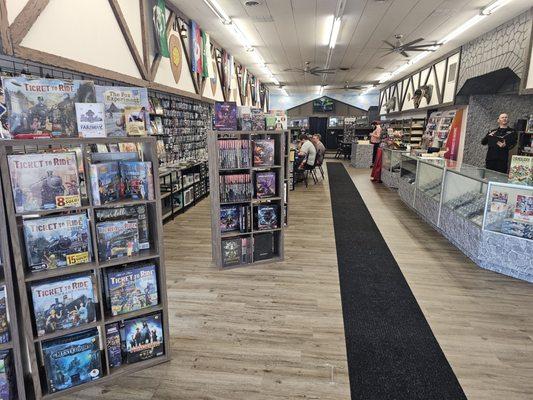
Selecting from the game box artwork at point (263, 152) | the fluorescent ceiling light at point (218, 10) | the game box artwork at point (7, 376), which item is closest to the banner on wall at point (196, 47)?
the fluorescent ceiling light at point (218, 10)

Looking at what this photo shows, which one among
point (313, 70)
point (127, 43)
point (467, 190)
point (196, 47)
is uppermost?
point (313, 70)

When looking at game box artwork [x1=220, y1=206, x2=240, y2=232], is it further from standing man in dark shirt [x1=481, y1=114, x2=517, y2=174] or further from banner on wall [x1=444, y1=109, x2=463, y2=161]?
banner on wall [x1=444, y1=109, x2=463, y2=161]

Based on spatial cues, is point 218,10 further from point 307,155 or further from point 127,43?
point 307,155

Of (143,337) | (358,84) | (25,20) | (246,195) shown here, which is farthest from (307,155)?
(358,84)

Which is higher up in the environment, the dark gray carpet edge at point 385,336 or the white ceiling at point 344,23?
the white ceiling at point 344,23

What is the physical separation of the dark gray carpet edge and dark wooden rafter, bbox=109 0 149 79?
407 centimetres

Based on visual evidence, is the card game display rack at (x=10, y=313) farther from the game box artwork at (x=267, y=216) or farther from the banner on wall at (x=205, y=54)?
the banner on wall at (x=205, y=54)

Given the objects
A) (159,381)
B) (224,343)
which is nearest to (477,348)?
(224,343)

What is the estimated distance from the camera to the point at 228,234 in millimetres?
3893

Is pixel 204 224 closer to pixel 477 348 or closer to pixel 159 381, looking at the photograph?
pixel 159 381

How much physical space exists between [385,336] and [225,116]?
266 cm

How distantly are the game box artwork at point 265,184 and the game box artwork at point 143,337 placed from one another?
6.39 feet

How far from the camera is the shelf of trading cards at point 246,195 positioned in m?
3.73

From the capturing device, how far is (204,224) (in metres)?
5.71
